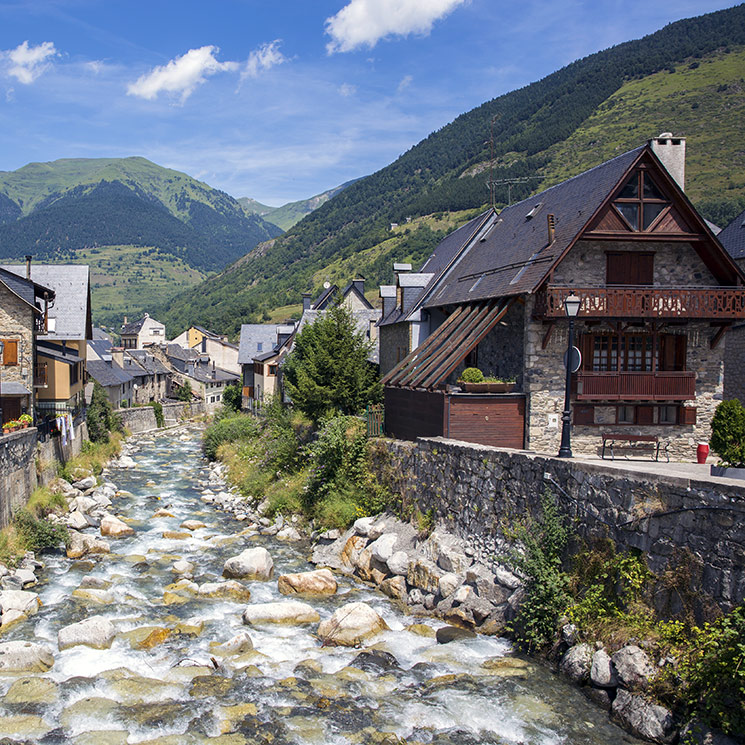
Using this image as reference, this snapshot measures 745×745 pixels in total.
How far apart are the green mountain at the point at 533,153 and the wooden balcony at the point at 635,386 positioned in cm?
5360

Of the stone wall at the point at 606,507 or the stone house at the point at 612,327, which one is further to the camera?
the stone house at the point at 612,327

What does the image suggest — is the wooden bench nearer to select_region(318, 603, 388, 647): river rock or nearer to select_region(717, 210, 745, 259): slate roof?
select_region(318, 603, 388, 647): river rock

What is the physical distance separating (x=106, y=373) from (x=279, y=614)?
45.5m

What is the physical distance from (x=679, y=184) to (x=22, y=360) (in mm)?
26013

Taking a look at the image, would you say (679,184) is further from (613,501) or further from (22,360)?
(22,360)

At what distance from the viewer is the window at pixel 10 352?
27312mm

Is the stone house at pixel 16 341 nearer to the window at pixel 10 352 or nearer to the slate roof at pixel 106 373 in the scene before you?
the window at pixel 10 352

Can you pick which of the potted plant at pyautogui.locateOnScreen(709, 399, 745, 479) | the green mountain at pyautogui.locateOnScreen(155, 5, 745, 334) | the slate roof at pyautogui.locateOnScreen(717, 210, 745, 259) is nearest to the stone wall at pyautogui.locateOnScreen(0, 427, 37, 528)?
the potted plant at pyautogui.locateOnScreen(709, 399, 745, 479)

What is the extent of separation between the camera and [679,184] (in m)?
21.4

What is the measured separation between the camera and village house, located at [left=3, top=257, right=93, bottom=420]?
30.7 meters

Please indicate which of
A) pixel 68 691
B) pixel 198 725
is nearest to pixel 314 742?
pixel 198 725

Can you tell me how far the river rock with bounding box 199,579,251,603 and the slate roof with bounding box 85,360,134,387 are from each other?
3759cm

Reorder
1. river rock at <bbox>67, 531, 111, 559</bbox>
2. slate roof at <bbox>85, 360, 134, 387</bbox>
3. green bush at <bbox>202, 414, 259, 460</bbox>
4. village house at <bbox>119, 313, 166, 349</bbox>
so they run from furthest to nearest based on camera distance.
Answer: village house at <bbox>119, 313, 166, 349</bbox> < slate roof at <bbox>85, 360, 134, 387</bbox> < green bush at <bbox>202, 414, 259, 460</bbox> < river rock at <bbox>67, 531, 111, 559</bbox>

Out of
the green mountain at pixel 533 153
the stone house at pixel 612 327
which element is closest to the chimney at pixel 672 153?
the stone house at pixel 612 327
